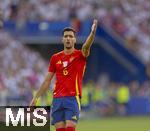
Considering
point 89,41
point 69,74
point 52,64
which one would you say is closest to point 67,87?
point 69,74

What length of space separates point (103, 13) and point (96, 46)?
1.73 meters

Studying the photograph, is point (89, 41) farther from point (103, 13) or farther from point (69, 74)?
point (103, 13)

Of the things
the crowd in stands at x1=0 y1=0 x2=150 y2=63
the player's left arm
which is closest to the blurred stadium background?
the crowd in stands at x1=0 y1=0 x2=150 y2=63

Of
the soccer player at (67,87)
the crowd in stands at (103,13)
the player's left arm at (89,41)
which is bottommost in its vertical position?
the soccer player at (67,87)

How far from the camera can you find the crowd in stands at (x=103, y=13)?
3334cm

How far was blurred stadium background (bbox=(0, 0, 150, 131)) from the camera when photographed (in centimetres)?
3077

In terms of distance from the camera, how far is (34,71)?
30250 millimetres

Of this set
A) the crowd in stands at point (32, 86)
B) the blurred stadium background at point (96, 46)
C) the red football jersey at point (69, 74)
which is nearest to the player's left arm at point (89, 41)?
the red football jersey at point (69, 74)

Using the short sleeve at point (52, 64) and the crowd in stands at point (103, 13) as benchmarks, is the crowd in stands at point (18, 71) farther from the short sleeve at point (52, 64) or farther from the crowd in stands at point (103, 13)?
the short sleeve at point (52, 64)

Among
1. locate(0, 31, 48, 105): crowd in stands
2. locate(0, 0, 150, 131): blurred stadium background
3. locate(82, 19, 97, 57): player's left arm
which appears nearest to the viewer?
locate(82, 19, 97, 57): player's left arm

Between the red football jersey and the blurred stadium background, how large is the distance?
1575 cm

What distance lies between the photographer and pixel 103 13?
113ft

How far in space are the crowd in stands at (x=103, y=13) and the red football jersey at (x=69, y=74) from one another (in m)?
19.7

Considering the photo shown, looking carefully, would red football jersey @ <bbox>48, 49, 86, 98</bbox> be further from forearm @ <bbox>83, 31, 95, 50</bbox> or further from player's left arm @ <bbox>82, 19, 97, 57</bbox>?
forearm @ <bbox>83, 31, 95, 50</bbox>
